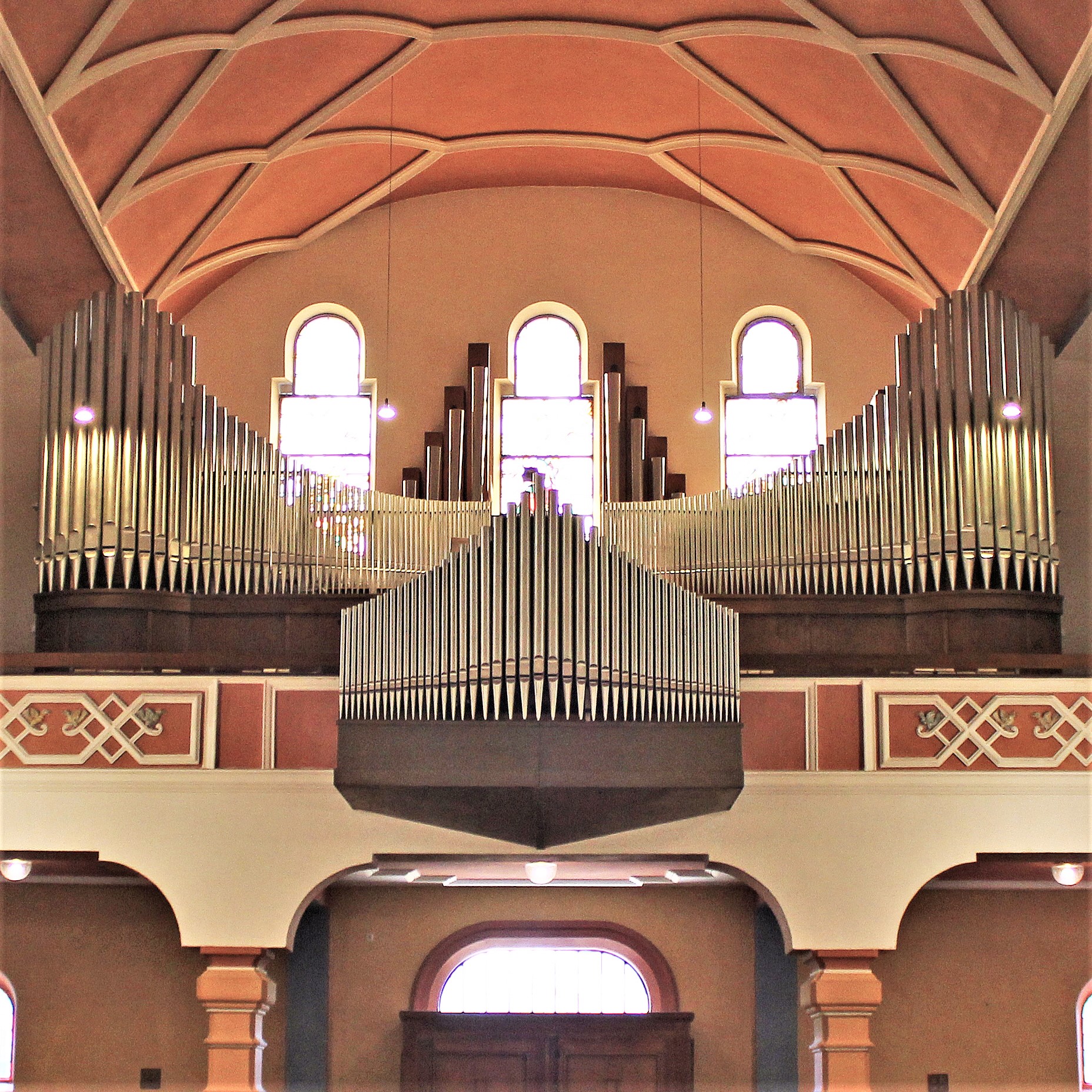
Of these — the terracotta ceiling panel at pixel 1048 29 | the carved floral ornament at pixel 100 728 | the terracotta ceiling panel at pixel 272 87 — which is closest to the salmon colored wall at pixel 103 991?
the carved floral ornament at pixel 100 728

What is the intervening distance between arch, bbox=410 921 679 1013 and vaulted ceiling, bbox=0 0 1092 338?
660cm

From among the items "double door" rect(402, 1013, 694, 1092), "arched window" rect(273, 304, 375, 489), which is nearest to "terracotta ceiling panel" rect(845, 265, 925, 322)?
"arched window" rect(273, 304, 375, 489)

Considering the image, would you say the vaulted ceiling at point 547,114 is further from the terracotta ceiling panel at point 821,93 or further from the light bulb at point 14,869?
the light bulb at point 14,869

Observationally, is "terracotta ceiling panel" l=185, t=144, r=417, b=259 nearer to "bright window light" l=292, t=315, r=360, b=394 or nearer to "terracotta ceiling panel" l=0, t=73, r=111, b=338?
"bright window light" l=292, t=315, r=360, b=394

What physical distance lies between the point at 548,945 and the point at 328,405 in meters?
6.00

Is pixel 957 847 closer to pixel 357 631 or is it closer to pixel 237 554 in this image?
pixel 357 631

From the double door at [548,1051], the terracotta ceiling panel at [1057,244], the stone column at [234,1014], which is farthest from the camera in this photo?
the double door at [548,1051]

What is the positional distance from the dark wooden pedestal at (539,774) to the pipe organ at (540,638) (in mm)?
103

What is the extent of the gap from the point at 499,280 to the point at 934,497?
5.83 meters

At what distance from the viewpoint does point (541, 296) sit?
17.0 m

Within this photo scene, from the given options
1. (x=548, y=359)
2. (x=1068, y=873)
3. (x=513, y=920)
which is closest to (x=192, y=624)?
(x=513, y=920)

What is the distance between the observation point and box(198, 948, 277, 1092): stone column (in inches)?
431

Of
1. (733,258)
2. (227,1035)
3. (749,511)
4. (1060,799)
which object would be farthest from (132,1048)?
(733,258)

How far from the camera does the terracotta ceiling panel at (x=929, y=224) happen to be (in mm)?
14844
